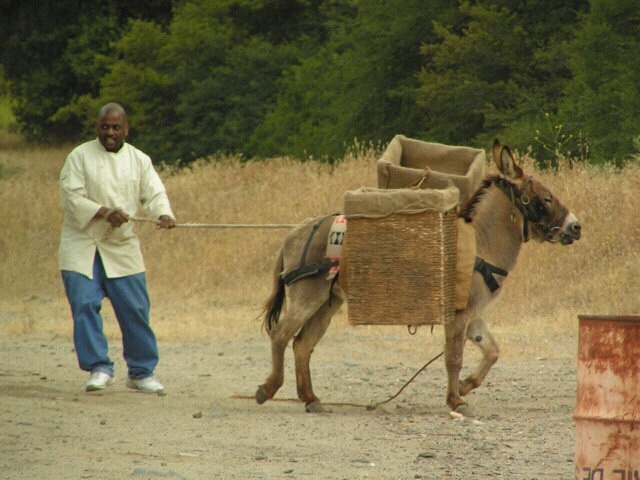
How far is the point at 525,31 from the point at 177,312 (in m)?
13.5

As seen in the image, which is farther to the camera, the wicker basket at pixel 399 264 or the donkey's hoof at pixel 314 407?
the donkey's hoof at pixel 314 407

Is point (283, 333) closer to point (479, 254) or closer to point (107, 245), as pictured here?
point (479, 254)

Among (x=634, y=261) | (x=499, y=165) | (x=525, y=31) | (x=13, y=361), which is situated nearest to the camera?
(x=499, y=165)

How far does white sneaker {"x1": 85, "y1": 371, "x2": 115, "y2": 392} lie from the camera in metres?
10.5

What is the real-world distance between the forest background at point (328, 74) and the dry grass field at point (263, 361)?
384 centimetres

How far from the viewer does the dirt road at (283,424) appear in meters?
7.47

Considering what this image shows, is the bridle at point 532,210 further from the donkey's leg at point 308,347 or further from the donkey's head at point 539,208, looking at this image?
the donkey's leg at point 308,347

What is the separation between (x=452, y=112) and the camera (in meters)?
29.0

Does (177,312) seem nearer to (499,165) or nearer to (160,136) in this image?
(499,165)

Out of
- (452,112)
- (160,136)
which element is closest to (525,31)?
(452,112)

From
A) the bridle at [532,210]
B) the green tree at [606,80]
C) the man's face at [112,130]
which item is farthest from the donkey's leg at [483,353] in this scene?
the green tree at [606,80]

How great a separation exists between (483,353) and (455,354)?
515 millimetres

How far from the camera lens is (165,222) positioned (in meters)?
10.5

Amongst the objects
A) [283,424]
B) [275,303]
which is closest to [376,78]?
[275,303]
